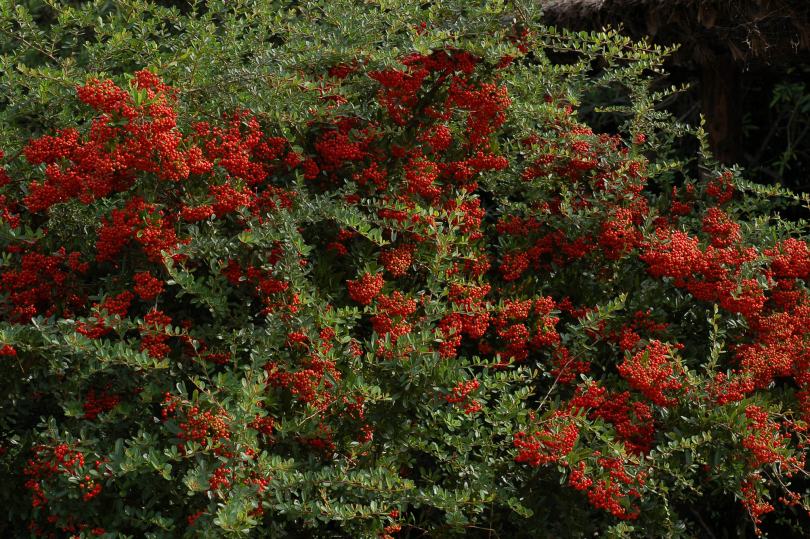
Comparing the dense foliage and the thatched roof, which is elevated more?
the thatched roof

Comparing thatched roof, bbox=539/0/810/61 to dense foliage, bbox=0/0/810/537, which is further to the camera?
thatched roof, bbox=539/0/810/61

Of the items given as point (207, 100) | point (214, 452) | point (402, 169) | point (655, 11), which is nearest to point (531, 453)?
point (214, 452)

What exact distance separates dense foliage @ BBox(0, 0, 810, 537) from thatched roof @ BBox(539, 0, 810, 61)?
0.99m

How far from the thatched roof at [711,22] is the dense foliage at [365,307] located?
0.99 m

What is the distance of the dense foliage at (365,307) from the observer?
320cm

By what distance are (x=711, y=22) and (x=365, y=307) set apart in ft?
9.00

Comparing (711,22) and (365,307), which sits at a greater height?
(711,22)

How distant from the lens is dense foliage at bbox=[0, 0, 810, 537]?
10.5 feet

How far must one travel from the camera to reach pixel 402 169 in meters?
3.94

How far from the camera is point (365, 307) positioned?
3479 mm

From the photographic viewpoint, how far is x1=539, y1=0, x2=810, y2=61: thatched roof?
500 cm

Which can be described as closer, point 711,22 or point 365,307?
point 365,307

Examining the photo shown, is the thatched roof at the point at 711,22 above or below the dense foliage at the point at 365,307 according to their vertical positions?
above

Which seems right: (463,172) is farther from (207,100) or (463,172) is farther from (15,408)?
(15,408)
